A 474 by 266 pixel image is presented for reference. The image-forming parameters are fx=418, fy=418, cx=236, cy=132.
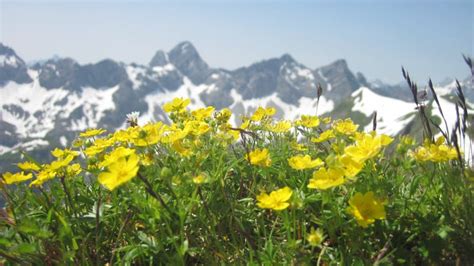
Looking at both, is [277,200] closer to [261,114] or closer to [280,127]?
[280,127]

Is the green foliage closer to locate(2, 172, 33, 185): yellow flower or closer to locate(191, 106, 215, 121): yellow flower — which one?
locate(2, 172, 33, 185): yellow flower

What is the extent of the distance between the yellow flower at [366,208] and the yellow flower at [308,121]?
1.57 meters

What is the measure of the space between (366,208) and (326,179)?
0.23 meters

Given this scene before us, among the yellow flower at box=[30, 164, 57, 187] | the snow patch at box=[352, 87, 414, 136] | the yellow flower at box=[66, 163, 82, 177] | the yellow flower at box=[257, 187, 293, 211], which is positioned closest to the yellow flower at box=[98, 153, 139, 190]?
the yellow flower at box=[257, 187, 293, 211]

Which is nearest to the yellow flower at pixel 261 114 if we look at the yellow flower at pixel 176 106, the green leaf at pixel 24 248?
the yellow flower at pixel 176 106

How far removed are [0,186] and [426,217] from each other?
8.19 ft

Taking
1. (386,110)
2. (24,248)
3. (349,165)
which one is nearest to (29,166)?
(24,248)

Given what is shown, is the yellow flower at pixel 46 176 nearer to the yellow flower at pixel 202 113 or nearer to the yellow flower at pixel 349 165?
the yellow flower at pixel 202 113

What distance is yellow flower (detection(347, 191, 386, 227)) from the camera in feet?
6.48

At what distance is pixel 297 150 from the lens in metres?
3.32

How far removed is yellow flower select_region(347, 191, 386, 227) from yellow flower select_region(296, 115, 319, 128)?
1574 mm

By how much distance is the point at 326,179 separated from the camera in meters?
2.11

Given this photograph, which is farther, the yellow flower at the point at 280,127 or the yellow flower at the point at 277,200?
the yellow flower at the point at 280,127

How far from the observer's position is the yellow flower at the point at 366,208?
6.48 feet
